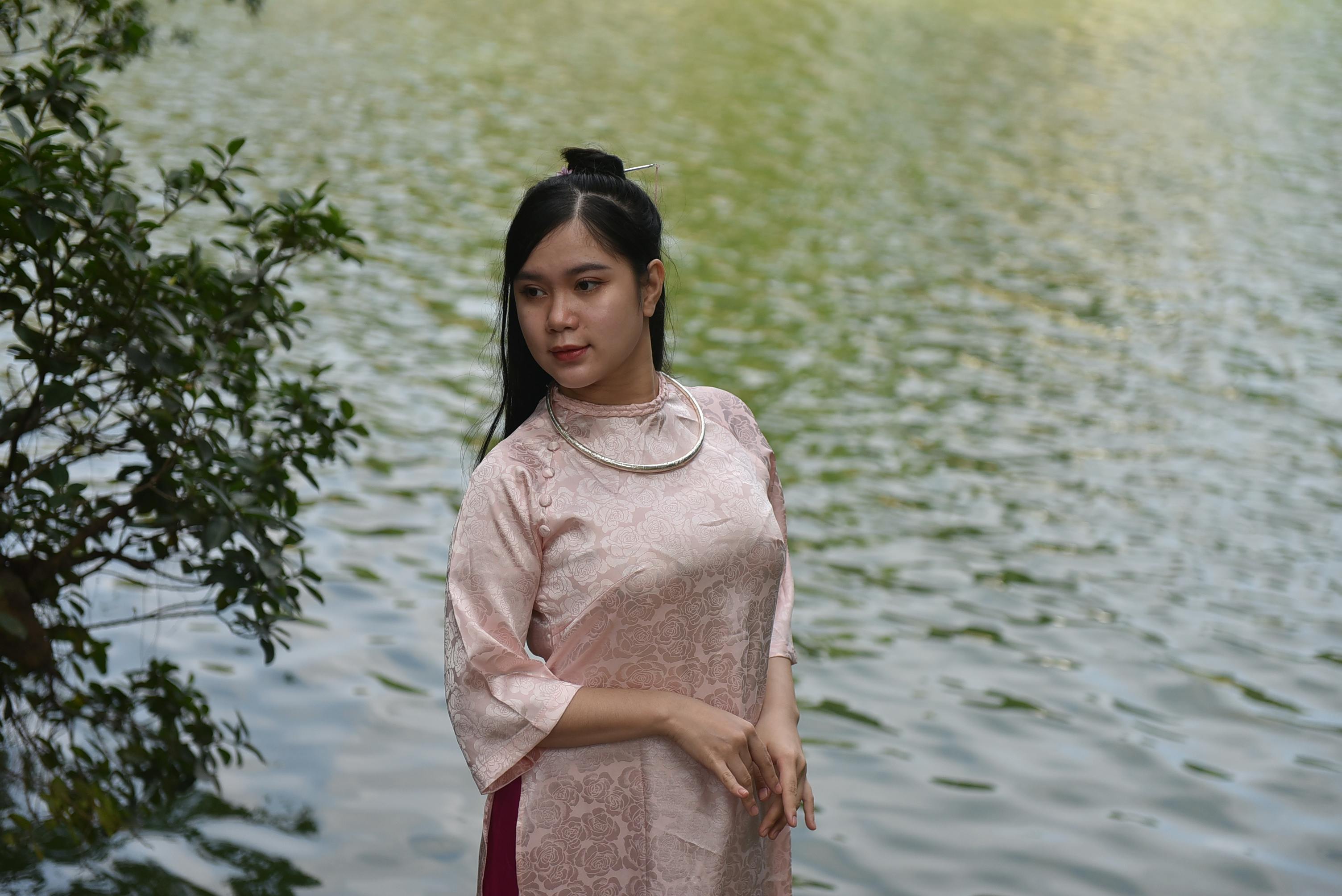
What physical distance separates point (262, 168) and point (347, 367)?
12.4 feet

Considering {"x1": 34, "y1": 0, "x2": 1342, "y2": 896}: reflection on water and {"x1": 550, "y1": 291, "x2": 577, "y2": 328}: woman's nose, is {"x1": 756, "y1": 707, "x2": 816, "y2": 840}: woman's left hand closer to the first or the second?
{"x1": 550, "y1": 291, "x2": 577, "y2": 328}: woman's nose

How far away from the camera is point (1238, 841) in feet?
12.3

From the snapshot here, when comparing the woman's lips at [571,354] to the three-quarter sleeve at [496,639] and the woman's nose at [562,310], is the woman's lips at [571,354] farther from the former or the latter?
the three-quarter sleeve at [496,639]

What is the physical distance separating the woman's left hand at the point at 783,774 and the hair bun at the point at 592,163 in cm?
84

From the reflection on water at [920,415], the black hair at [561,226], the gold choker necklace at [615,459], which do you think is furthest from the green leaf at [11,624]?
the gold choker necklace at [615,459]

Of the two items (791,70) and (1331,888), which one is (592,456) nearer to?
(1331,888)

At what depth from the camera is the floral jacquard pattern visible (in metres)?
1.89

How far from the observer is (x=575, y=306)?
78.2 inches

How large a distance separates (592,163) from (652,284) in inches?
7.9

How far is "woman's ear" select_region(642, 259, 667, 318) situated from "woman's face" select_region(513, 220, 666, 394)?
2.8 inches

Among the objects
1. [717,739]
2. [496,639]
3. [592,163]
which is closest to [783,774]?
[717,739]

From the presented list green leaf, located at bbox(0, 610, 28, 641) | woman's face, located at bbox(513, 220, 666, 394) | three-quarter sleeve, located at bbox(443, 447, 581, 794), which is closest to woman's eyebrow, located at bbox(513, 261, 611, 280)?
woman's face, located at bbox(513, 220, 666, 394)

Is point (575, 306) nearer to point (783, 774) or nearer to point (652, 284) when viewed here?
point (652, 284)

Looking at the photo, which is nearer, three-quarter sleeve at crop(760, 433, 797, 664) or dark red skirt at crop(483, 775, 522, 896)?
dark red skirt at crop(483, 775, 522, 896)
